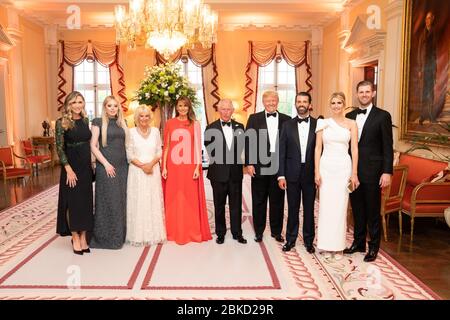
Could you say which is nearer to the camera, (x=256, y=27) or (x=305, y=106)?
(x=305, y=106)

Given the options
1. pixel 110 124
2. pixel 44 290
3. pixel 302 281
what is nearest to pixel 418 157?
pixel 302 281

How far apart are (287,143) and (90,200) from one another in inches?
86.5

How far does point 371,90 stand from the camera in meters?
4.11

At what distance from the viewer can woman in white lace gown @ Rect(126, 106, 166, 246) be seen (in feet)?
15.4

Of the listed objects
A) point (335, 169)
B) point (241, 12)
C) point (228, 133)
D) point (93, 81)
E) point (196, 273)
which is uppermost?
point (241, 12)

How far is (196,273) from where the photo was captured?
12.9ft

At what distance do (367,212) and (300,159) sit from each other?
0.87m

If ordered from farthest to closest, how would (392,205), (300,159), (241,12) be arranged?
(241,12)
(392,205)
(300,159)

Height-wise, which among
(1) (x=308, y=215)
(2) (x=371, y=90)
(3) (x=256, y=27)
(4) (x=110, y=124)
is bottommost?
(1) (x=308, y=215)

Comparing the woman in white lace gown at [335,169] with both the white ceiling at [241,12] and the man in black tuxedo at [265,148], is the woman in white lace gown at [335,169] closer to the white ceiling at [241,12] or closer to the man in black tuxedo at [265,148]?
the man in black tuxedo at [265,148]

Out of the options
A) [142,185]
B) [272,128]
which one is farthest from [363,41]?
[142,185]

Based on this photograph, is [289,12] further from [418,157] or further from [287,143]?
[287,143]

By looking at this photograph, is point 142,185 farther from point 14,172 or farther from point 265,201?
point 14,172

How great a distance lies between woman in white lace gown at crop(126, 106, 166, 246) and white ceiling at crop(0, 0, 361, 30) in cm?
592
